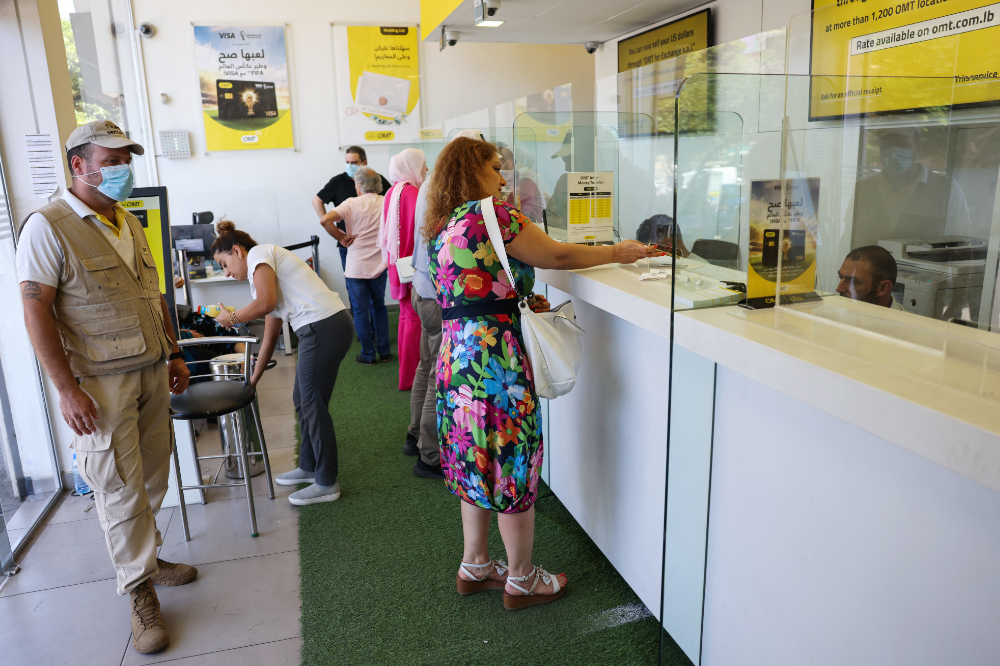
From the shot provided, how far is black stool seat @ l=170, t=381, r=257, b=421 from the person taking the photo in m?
2.64

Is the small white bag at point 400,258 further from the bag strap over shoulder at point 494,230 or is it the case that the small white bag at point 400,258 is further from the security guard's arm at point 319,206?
the security guard's arm at point 319,206

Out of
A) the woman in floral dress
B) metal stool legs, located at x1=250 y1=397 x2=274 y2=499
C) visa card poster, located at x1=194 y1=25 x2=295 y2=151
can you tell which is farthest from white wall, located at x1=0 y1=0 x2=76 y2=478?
visa card poster, located at x1=194 y1=25 x2=295 y2=151

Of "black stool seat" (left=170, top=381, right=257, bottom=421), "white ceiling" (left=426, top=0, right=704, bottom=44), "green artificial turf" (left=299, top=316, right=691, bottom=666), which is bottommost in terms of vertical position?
"green artificial turf" (left=299, top=316, right=691, bottom=666)

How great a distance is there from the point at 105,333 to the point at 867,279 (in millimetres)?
2189

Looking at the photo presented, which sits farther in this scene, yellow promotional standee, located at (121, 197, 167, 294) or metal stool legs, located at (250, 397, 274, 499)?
yellow promotional standee, located at (121, 197, 167, 294)

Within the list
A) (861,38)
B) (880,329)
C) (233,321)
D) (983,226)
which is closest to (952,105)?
(983,226)

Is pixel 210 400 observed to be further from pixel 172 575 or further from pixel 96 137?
pixel 96 137

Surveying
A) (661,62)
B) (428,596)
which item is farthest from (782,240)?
(661,62)

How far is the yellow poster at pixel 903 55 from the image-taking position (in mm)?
1538

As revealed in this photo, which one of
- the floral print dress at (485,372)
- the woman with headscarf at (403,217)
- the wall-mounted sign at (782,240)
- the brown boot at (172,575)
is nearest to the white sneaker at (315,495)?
the brown boot at (172,575)

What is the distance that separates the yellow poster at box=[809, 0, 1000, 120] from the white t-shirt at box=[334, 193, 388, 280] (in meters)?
3.01

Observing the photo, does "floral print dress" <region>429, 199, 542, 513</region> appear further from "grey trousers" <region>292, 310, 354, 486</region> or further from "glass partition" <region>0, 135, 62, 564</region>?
"glass partition" <region>0, 135, 62, 564</region>

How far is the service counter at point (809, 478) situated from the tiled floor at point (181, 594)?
1.30 metres

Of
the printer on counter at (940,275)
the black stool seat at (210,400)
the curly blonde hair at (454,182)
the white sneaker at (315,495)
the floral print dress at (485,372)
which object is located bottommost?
the white sneaker at (315,495)
